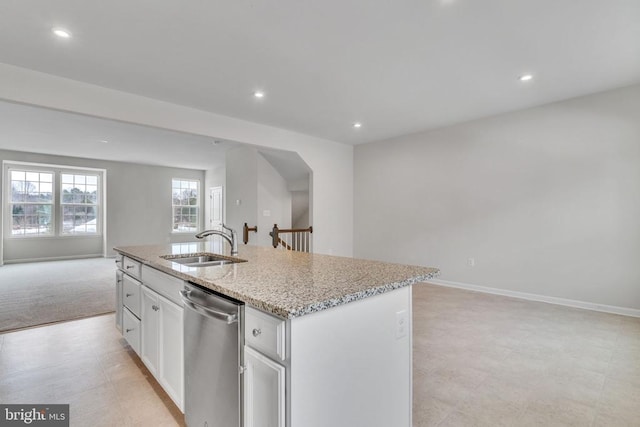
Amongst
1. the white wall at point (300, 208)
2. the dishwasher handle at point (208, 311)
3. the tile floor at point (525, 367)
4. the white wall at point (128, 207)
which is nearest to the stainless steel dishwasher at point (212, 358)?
the dishwasher handle at point (208, 311)

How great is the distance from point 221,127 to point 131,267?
2630mm

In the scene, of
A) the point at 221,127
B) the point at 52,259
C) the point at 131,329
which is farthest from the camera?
the point at 52,259

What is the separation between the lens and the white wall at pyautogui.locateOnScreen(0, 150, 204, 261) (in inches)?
294

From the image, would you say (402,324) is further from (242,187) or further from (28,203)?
(28,203)

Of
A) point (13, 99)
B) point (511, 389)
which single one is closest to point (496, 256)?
point (511, 389)

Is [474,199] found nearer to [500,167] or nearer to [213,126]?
[500,167]

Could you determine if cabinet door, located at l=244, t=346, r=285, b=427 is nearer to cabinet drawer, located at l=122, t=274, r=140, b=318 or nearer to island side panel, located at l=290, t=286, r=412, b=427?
island side panel, located at l=290, t=286, r=412, b=427

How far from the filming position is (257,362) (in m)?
1.13

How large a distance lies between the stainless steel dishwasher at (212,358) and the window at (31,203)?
8612mm

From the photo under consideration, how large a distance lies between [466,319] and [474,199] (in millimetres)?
2056

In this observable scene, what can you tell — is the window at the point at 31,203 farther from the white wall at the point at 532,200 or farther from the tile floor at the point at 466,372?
the white wall at the point at 532,200

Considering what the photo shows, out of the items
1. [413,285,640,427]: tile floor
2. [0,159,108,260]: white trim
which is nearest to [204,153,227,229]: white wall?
[0,159,108,260]: white trim

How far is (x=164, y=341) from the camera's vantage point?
187cm

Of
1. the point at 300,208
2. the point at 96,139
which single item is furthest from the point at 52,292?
the point at 300,208
